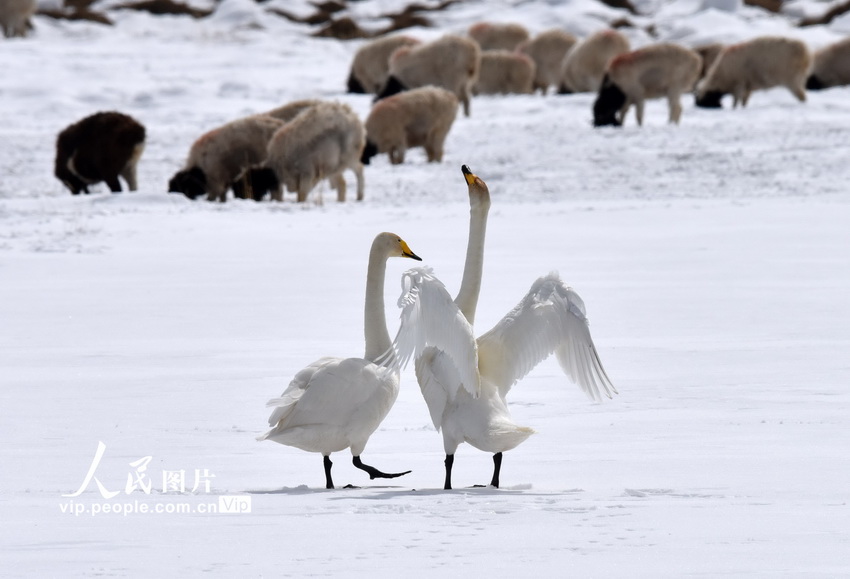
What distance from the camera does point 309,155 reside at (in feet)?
52.8

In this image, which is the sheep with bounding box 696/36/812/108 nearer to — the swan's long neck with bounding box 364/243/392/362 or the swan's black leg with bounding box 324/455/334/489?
the swan's long neck with bounding box 364/243/392/362

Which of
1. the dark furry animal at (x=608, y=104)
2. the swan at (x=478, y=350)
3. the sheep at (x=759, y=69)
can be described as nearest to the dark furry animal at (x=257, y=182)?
the dark furry animal at (x=608, y=104)

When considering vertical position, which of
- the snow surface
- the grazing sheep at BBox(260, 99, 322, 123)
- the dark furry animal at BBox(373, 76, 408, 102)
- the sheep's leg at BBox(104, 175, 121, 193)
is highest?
the snow surface

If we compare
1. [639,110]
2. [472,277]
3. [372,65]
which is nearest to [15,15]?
[372,65]

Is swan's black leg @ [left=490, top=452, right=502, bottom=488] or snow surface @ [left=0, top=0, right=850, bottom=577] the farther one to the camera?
swan's black leg @ [left=490, top=452, right=502, bottom=488]

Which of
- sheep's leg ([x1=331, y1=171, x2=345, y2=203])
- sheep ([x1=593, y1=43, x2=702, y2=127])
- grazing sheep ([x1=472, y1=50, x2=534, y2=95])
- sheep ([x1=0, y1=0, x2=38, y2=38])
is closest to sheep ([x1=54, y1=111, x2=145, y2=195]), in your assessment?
sheep's leg ([x1=331, y1=171, x2=345, y2=203])

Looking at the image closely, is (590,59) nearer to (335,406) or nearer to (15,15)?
(15,15)

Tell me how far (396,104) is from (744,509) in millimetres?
16257

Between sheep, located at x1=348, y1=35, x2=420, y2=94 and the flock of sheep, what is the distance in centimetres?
3

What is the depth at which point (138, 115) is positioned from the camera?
79.6 ft

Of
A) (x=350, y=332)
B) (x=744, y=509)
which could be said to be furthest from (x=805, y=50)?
(x=744, y=509)

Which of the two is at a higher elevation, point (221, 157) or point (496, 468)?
point (496, 468)

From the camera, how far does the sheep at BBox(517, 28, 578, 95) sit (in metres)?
35.2

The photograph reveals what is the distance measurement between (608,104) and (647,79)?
4.09 ft
